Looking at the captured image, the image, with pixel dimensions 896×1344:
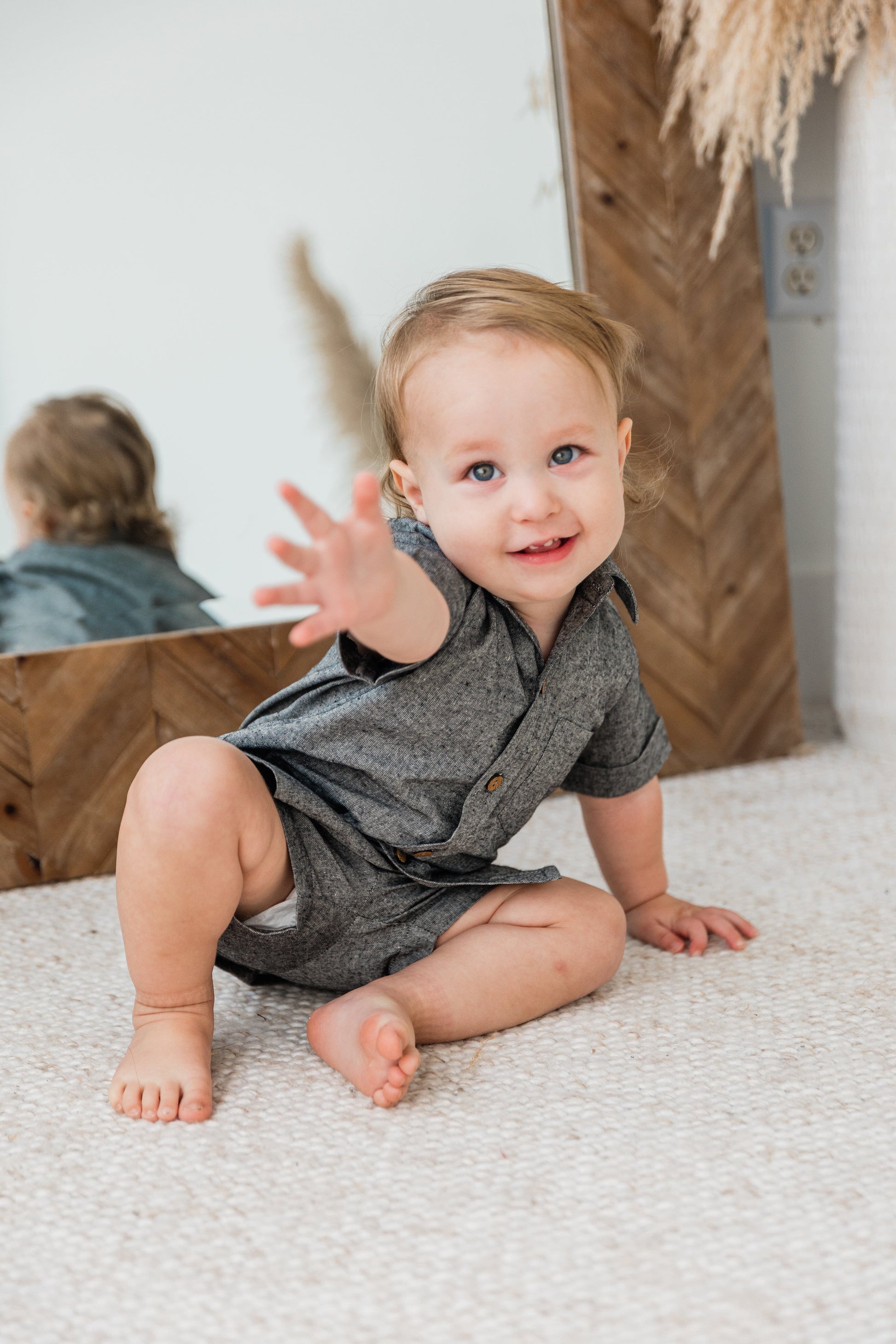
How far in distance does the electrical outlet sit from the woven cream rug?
0.86m

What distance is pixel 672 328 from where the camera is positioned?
4.21 feet

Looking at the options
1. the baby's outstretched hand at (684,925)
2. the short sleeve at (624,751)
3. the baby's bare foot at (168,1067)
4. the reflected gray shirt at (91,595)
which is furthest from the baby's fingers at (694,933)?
the reflected gray shirt at (91,595)

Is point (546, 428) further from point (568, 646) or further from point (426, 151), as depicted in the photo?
point (426, 151)

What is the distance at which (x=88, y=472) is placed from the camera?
1.31 m

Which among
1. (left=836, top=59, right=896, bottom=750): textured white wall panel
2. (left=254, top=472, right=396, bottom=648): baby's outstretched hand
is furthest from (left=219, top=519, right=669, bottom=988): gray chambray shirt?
(left=836, top=59, right=896, bottom=750): textured white wall panel

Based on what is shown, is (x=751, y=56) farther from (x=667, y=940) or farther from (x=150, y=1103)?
(x=150, y=1103)

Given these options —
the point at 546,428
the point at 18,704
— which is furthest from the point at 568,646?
the point at 18,704

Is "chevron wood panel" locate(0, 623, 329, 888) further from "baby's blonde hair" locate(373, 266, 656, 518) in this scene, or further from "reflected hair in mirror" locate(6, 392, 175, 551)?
"baby's blonde hair" locate(373, 266, 656, 518)

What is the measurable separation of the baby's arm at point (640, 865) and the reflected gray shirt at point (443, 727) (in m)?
0.10

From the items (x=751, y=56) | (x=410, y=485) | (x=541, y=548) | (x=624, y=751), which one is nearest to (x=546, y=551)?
(x=541, y=548)

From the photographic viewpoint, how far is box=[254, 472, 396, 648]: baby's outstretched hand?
579 millimetres

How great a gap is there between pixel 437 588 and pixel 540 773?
16 centimetres

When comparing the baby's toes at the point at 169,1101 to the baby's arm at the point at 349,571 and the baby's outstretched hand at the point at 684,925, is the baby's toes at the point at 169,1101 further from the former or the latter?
the baby's outstretched hand at the point at 684,925

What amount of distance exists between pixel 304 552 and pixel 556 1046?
34 centimetres
